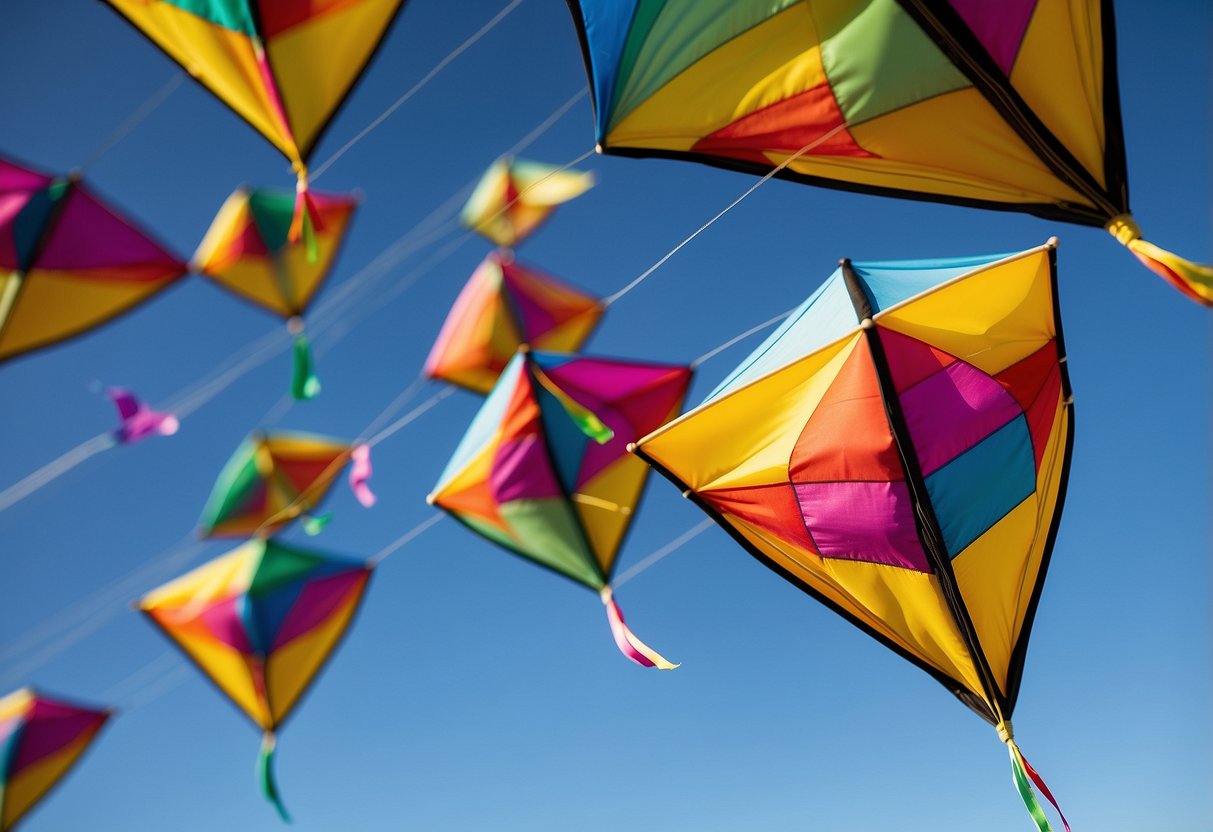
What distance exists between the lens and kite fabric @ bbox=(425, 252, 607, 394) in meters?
8.41

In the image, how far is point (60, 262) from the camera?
5.74 meters

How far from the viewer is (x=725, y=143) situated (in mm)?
4211

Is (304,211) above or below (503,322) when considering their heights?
above

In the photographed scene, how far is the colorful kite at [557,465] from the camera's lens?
657 centimetres

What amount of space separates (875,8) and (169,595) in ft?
20.8

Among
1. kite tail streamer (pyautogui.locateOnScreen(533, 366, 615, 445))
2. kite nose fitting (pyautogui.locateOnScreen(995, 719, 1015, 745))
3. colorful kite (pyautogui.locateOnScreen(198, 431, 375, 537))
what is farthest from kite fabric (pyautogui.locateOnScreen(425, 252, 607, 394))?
kite nose fitting (pyautogui.locateOnScreen(995, 719, 1015, 745))

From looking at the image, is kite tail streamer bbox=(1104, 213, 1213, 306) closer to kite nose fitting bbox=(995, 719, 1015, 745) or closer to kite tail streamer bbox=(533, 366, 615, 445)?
kite nose fitting bbox=(995, 719, 1015, 745)

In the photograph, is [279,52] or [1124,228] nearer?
[1124,228]

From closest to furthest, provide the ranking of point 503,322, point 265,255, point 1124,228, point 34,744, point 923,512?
1. point 1124,228
2. point 923,512
3. point 34,744
4. point 265,255
5. point 503,322

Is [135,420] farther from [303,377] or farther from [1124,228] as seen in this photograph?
[1124,228]

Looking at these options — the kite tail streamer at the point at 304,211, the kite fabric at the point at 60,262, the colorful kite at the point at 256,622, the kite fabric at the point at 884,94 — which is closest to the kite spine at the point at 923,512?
the kite fabric at the point at 884,94

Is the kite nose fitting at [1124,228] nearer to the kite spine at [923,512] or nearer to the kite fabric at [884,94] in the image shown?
the kite fabric at [884,94]

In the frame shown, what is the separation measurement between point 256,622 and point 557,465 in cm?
265

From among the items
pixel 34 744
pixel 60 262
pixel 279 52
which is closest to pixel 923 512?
pixel 279 52
